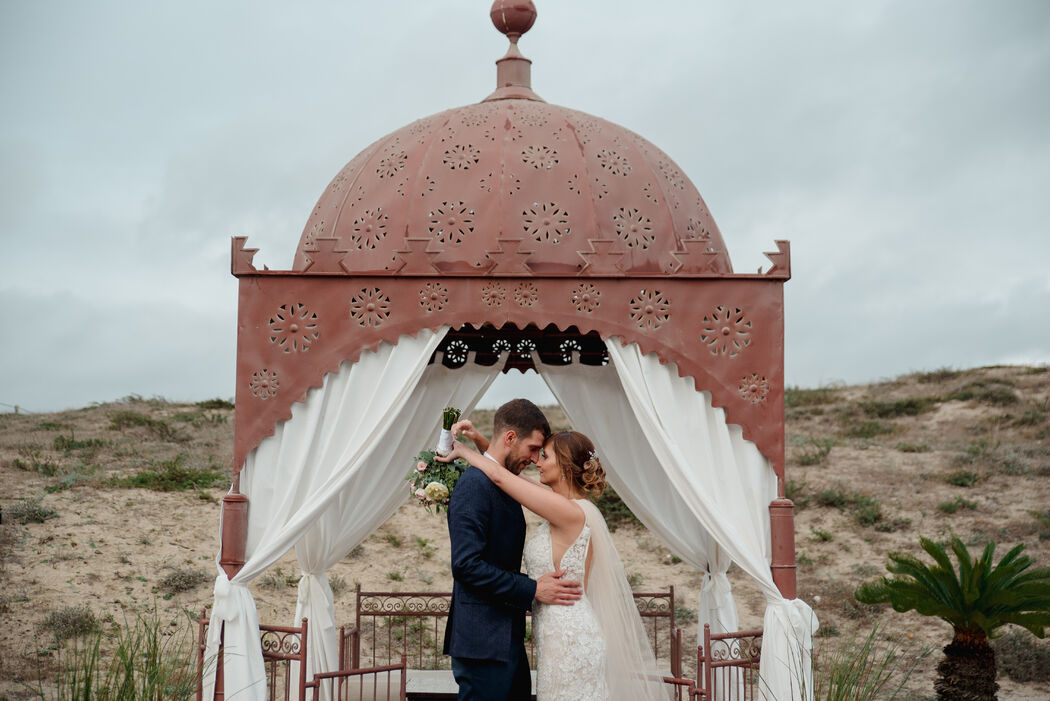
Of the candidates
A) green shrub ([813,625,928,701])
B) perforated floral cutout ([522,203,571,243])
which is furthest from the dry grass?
perforated floral cutout ([522,203,571,243])

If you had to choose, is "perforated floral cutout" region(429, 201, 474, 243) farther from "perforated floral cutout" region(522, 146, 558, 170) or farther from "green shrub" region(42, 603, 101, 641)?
"green shrub" region(42, 603, 101, 641)

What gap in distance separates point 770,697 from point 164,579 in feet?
27.8

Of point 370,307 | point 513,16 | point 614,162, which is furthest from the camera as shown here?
point 513,16

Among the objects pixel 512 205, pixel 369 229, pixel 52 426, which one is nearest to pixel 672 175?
pixel 512 205

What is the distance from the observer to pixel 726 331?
503cm

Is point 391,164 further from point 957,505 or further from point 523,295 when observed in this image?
point 957,505

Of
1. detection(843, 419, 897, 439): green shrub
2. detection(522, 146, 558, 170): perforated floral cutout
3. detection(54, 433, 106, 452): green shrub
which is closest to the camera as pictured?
detection(522, 146, 558, 170): perforated floral cutout

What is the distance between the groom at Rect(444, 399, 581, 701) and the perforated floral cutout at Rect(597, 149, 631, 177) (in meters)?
1.92

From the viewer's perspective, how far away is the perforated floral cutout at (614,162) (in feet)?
18.1

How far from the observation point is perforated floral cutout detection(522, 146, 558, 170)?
541 centimetres

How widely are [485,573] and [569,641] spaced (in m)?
0.55

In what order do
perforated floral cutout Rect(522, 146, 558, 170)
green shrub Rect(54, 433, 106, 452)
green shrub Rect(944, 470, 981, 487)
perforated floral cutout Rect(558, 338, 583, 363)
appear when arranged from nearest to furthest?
perforated floral cutout Rect(522, 146, 558, 170) < perforated floral cutout Rect(558, 338, 583, 363) < green shrub Rect(944, 470, 981, 487) < green shrub Rect(54, 433, 106, 452)

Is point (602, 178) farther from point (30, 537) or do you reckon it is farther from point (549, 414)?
point (549, 414)

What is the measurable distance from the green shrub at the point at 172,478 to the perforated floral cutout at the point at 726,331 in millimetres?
10372
